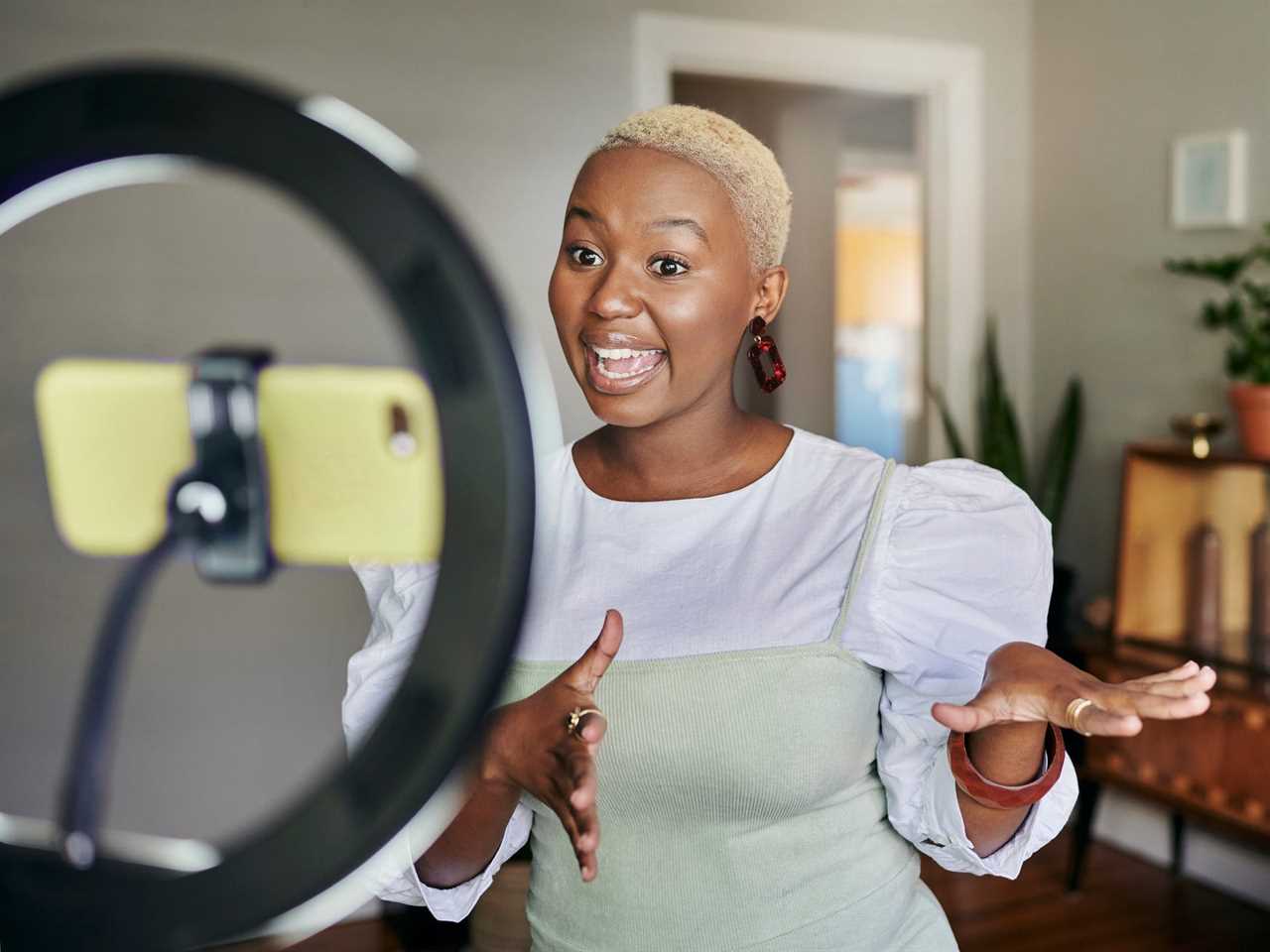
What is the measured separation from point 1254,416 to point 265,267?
10.3 ft

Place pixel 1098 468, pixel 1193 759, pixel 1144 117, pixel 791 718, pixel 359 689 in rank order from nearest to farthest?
1. pixel 359 689
2. pixel 791 718
3. pixel 1193 759
4. pixel 1144 117
5. pixel 1098 468

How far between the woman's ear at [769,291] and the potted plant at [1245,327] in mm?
2262

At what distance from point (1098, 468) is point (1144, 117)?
102cm

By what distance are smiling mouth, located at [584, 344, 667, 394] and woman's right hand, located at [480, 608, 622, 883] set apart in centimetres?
40

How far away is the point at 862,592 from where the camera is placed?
→ 1040mm

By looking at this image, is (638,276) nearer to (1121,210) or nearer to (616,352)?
(616,352)

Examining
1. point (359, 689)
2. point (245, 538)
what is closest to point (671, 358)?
point (359, 689)

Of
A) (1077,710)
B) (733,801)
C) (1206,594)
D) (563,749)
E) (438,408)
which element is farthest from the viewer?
(1206,594)

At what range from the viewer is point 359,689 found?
72 cm

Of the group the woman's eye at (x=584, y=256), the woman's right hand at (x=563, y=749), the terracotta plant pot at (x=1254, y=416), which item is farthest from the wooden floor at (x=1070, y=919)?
the woman's right hand at (x=563, y=749)

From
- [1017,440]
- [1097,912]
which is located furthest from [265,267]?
[1017,440]

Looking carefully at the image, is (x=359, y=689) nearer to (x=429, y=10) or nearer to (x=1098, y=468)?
(x=429, y=10)

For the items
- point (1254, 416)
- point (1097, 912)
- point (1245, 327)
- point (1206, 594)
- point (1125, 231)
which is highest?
point (1125, 231)

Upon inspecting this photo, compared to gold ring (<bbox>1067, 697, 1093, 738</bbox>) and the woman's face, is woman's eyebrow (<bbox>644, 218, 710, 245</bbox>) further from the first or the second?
gold ring (<bbox>1067, 697, 1093, 738</bbox>)
